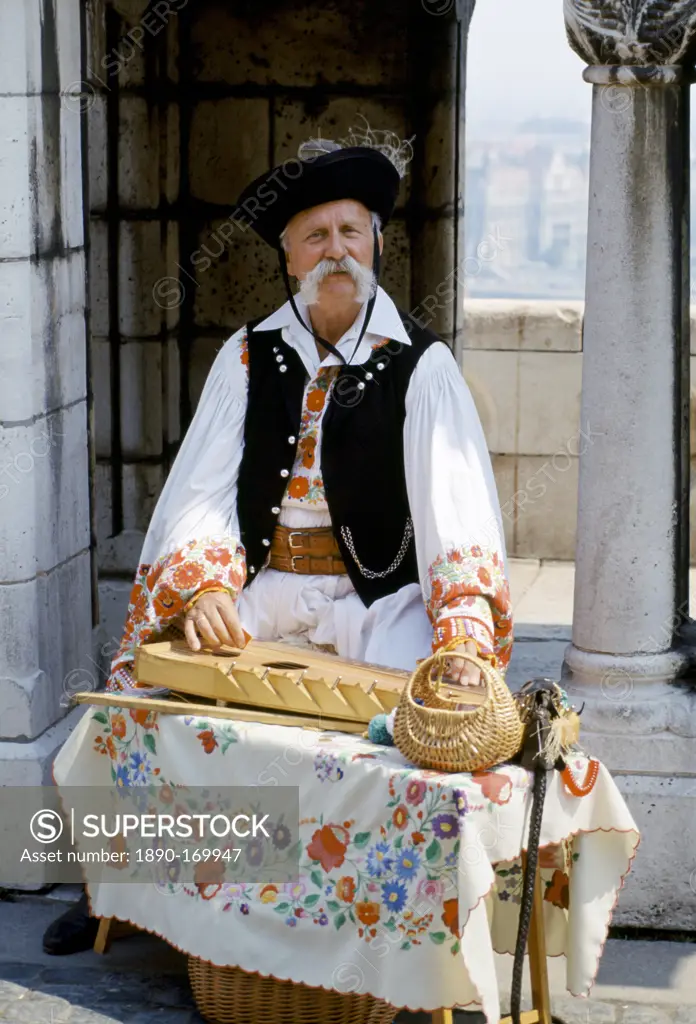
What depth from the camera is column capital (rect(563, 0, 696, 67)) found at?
4258 millimetres

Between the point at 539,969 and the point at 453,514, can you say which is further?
the point at 453,514

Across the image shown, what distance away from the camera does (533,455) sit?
8883mm

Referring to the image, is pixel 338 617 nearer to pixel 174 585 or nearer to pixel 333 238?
pixel 174 585

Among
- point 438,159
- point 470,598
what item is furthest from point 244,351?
point 438,159

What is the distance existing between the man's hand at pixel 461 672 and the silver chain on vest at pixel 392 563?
49cm

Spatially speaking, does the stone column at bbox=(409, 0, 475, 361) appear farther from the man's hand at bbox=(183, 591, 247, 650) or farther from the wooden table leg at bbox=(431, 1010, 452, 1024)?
the wooden table leg at bbox=(431, 1010, 452, 1024)

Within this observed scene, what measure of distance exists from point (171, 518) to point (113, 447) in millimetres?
1981

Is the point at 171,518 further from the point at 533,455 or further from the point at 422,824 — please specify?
the point at 533,455

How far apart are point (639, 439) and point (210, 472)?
108 centimetres

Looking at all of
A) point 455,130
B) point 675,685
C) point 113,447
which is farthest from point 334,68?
point 675,685

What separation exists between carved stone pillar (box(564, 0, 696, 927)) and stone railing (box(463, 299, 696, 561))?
4.07m

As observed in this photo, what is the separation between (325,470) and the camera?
4320 mm

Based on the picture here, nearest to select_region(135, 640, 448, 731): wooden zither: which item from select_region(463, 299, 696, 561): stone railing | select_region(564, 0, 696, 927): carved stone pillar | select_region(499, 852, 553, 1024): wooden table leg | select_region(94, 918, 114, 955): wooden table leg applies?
select_region(499, 852, 553, 1024): wooden table leg

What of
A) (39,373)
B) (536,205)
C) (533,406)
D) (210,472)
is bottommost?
(210,472)
